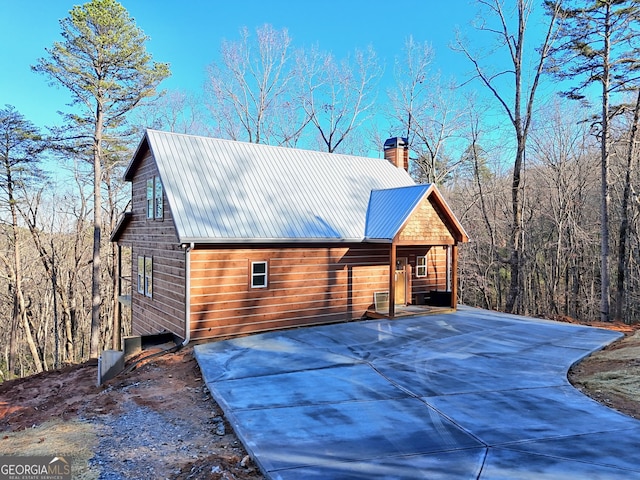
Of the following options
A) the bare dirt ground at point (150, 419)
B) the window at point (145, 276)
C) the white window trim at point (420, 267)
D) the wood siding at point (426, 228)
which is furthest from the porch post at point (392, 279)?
the window at point (145, 276)

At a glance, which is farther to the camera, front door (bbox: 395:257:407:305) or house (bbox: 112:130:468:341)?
front door (bbox: 395:257:407:305)

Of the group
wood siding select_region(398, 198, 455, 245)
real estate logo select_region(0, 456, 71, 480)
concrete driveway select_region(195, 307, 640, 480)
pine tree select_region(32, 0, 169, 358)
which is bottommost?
real estate logo select_region(0, 456, 71, 480)

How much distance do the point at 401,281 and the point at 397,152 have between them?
20.1 feet

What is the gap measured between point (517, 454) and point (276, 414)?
2.98m

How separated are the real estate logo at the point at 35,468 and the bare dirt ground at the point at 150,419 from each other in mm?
107

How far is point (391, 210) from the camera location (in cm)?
1313

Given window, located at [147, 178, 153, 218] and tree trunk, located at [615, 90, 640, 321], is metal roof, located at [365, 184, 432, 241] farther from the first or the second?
tree trunk, located at [615, 90, 640, 321]

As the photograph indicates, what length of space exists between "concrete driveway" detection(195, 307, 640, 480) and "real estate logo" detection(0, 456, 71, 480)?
6.13ft

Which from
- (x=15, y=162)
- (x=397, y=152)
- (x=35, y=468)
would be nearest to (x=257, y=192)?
(x=397, y=152)

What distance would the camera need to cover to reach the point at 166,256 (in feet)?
37.1

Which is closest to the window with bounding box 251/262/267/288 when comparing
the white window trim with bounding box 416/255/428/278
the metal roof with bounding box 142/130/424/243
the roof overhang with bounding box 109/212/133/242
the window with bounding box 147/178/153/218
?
the metal roof with bounding box 142/130/424/243

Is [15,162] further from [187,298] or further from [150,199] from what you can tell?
[187,298]

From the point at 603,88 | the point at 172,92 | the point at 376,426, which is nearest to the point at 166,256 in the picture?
the point at 376,426

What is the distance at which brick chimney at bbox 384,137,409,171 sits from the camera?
17.6 meters
